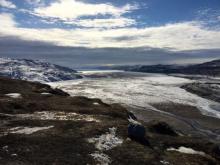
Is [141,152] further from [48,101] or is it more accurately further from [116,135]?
[48,101]

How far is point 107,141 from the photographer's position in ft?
137

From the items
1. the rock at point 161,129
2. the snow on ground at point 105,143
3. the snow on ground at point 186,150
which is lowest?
the snow on ground at point 186,150

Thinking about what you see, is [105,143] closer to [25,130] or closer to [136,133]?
[136,133]

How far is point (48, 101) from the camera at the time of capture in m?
70.2

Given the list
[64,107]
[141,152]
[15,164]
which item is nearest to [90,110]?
[64,107]

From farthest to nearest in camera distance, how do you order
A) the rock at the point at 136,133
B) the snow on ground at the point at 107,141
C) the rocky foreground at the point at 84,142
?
the rock at the point at 136,133 → the snow on ground at the point at 107,141 → the rocky foreground at the point at 84,142

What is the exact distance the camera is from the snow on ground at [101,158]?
35169mm

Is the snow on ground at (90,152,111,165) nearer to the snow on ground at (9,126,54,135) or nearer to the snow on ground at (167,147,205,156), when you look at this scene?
the snow on ground at (9,126,54,135)

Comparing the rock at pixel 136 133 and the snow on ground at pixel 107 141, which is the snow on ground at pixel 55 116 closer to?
the snow on ground at pixel 107 141

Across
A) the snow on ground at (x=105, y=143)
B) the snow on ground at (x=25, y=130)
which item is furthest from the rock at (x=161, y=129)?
the snow on ground at (x=25, y=130)

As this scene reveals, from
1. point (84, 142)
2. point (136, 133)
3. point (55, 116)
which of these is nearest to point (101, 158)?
point (84, 142)

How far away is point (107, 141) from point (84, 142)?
3037 millimetres

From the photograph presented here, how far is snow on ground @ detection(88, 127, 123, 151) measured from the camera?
39747 mm

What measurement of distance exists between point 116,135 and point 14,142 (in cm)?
1336
